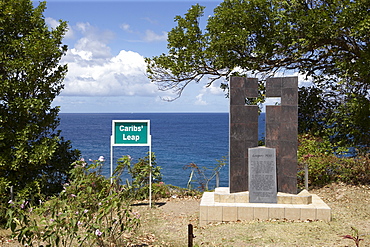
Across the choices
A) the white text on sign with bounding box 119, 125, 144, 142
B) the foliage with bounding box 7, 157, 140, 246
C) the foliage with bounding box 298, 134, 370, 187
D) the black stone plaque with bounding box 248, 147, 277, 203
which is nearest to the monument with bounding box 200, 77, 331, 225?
the black stone plaque with bounding box 248, 147, 277, 203

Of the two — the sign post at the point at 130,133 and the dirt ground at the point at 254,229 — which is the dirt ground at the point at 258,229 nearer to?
the dirt ground at the point at 254,229

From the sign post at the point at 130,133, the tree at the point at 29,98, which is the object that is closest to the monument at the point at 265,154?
the sign post at the point at 130,133

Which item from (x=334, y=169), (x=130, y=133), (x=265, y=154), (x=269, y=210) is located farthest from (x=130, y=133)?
(x=334, y=169)

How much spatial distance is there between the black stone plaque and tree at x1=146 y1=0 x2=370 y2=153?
431cm

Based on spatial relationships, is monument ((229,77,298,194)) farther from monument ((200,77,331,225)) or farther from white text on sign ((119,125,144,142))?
white text on sign ((119,125,144,142))

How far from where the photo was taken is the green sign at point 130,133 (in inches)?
351

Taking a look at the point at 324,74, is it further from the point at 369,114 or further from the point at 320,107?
the point at 369,114

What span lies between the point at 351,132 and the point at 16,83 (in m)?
10.1

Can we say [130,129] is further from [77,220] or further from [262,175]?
[77,220]

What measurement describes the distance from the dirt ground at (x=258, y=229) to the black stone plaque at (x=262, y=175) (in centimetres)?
64

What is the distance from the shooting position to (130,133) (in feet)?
29.4

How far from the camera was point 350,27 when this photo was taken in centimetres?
1084

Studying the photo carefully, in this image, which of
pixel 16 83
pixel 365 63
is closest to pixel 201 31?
pixel 365 63

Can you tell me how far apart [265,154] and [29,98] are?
254 inches
